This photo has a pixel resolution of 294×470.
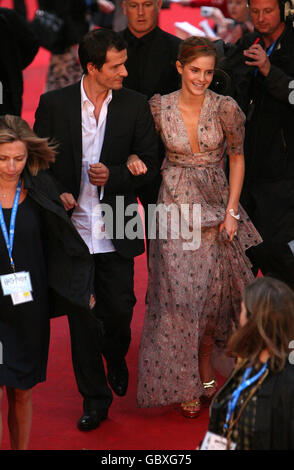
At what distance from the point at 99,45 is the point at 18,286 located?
129 cm

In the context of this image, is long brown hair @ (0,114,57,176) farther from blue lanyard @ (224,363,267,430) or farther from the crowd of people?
blue lanyard @ (224,363,267,430)

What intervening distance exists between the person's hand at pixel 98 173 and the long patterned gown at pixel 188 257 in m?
0.38

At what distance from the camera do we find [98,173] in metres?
4.04

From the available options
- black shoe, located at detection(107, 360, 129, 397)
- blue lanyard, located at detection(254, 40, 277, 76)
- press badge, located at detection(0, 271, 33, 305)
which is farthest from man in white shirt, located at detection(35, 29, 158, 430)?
blue lanyard, located at detection(254, 40, 277, 76)

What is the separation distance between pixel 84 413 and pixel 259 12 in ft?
7.35

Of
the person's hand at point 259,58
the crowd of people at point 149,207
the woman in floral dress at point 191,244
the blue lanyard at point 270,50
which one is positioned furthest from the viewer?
the blue lanyard at point 270,50

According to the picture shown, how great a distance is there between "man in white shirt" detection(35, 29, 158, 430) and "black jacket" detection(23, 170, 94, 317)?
1.29ft

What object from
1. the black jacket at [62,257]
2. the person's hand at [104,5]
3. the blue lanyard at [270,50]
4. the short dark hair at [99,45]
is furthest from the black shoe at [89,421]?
the person's hand at [104,5]

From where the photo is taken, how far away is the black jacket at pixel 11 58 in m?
5.06

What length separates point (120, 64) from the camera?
4156 mm

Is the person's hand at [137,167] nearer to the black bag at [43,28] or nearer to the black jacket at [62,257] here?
the black jacket at [62,257]

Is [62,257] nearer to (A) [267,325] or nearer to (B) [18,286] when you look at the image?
(B) [18,286]
